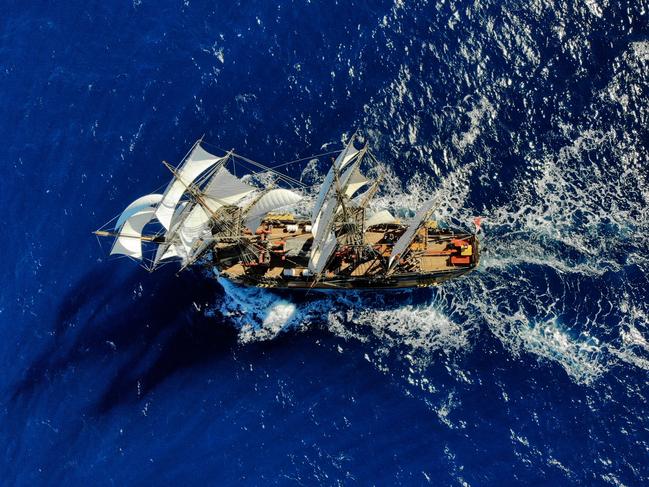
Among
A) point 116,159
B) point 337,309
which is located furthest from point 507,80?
point 116,159

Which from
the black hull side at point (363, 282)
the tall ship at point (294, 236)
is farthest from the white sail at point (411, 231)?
the black hull side at point (363, 282)

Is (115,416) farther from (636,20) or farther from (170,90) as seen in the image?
(636,20)

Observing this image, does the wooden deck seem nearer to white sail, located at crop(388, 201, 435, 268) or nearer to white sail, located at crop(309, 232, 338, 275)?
white sail, located at crop(309, 232, 338, 275)

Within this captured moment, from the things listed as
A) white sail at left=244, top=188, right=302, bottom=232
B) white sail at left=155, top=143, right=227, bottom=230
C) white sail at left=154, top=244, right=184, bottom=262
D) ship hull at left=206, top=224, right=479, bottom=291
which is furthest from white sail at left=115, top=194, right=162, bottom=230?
white sail at left=244, top=188, right=302, bottom=232

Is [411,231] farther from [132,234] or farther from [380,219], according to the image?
[132,234]

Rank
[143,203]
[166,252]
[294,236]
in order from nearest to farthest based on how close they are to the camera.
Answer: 1. [143,203]
2. [166,252]
3. [294,236]

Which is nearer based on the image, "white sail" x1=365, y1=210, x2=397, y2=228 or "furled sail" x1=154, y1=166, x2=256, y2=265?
"furled sail" x1=154, y1=166, x2=256, y2=265

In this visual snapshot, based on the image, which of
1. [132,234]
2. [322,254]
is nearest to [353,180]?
[322,254]

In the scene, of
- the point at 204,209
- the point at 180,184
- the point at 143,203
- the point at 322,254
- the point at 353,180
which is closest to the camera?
the point at 180,184
